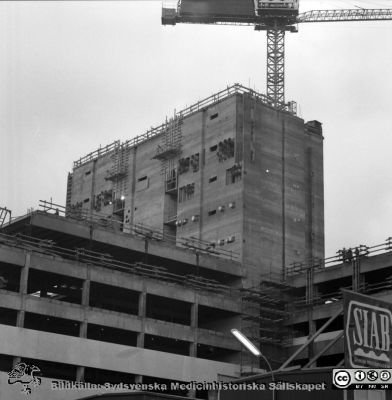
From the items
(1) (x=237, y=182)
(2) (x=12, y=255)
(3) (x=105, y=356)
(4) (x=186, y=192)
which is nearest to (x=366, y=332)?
(3) (x=105, y=356)

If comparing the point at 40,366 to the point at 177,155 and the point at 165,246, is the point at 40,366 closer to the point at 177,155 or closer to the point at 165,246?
the point at 165,246

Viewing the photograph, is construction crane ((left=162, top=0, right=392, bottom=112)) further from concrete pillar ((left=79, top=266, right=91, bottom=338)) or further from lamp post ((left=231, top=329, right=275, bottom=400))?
lamp post ((left=231, top=329, right=275, bottom=400))

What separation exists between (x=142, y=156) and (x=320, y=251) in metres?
30.8

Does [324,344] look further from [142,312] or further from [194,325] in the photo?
[142,312]

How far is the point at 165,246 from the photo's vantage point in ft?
318

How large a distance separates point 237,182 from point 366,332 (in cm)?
7725

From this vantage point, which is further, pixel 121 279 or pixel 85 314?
pixel 121 279

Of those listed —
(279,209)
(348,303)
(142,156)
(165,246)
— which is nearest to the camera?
(348,303)

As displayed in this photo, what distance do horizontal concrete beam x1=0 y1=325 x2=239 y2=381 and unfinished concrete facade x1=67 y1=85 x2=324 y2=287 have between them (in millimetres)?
17266

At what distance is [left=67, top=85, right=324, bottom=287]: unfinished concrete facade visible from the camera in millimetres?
106938

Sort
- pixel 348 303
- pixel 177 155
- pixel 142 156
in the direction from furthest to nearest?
pixel 142 156, pixel 177 155, pixel 348 303

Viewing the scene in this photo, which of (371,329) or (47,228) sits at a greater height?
(47,228)

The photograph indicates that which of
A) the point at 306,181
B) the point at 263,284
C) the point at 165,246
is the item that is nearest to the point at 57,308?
the point at 165,246

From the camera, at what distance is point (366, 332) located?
31.1m
